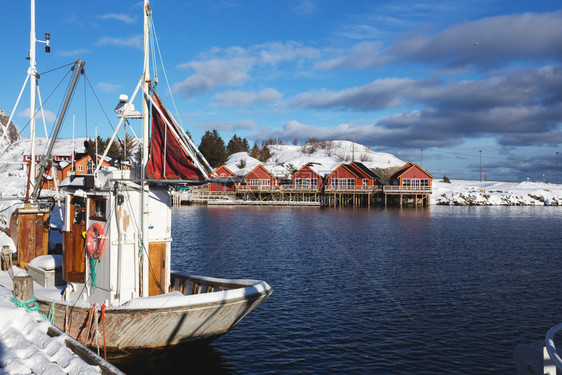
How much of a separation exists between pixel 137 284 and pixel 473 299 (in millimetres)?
14837

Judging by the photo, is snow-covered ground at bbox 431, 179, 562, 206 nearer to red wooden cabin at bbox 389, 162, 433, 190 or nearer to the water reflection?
red wooden cabin at bbox 389, 162, 433, 190

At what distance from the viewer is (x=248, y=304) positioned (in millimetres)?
11898

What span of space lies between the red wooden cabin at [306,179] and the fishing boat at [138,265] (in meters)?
82.5

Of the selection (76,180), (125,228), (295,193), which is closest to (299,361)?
(125,228)

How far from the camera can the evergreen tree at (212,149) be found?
124 meters

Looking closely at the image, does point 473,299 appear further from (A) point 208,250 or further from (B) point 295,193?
(B) point 295,193

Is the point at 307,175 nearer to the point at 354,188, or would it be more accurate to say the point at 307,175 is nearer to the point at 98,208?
the point at 354,188

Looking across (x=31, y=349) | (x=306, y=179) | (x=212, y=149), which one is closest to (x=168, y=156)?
(x=31, y=349)

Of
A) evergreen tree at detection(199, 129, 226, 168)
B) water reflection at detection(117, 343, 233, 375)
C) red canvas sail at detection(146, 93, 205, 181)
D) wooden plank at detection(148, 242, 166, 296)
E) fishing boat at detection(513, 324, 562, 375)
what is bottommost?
water reflection at detection(117, 343, 233, 375)

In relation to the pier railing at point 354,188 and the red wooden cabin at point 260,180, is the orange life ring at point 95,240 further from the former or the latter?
the pier railing at point 354,188

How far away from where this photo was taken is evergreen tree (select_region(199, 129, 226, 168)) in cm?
12350

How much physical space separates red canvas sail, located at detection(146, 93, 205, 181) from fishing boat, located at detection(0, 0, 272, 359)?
3cm

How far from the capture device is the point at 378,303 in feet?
64.0

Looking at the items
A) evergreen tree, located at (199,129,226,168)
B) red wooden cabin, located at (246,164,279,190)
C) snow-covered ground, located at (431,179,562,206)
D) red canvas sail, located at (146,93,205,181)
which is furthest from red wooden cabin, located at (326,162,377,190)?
red canvas sail, located at (146,93,205,181)
